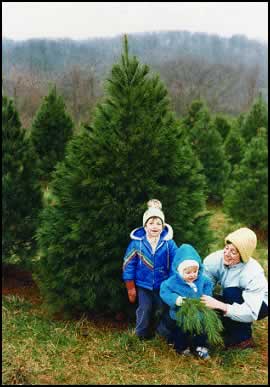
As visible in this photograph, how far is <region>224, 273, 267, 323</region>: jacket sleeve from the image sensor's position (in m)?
3.73

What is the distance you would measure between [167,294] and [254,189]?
6.57 metres

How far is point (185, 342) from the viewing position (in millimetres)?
3869

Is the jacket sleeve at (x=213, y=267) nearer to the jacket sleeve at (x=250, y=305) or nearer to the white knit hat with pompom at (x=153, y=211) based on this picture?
the jacket sleeve at (x=250, y=305)

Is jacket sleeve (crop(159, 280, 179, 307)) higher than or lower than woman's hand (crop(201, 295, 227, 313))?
higher

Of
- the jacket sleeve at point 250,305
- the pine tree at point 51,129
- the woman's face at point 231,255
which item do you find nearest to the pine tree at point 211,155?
the pine tree at point 51,129

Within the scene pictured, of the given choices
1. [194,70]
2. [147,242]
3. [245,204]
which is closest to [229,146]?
[194,70]

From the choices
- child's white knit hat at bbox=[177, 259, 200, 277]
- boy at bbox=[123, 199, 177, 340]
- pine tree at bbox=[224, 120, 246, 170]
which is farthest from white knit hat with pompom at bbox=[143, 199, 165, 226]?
pine tree at bbox=[224, 120, 246, 170]

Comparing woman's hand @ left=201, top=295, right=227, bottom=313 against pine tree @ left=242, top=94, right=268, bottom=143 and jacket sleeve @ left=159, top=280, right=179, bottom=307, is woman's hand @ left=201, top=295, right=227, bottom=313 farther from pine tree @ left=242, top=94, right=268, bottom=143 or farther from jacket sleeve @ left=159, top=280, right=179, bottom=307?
pine tree @ left=242, top=94, right=268, bottom=143

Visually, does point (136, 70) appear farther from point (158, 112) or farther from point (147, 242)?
point (147, 242)

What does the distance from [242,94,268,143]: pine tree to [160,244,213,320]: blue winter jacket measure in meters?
12.8

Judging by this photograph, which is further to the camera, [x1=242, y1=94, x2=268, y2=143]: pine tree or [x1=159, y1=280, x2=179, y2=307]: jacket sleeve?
[x1=242, y1=94, x2=268, y2=143]: pine tree

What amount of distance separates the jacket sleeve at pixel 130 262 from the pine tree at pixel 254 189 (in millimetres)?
6323

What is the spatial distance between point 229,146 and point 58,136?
6492 mm

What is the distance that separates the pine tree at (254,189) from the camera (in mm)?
9641
